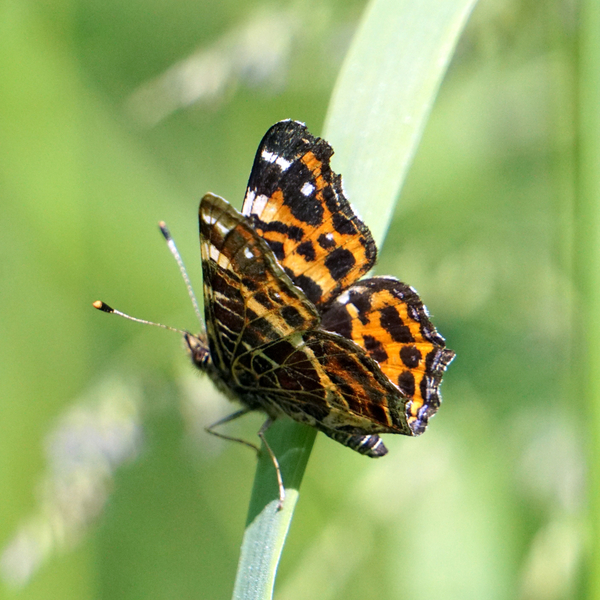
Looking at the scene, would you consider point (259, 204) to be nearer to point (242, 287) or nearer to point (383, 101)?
point (242, 287)

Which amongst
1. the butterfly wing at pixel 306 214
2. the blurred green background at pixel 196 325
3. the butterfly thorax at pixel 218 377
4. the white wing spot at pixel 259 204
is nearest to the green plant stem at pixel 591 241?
the blurred green background at pixel 196 325

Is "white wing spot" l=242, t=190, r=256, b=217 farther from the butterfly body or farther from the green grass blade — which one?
the green grass blade

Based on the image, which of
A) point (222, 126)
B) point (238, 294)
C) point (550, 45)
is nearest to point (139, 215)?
point (222, 126)

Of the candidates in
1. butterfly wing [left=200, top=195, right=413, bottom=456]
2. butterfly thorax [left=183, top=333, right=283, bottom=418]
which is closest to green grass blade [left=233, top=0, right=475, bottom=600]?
butterfly wing [left=200, top=195, right=413, bottom=456]

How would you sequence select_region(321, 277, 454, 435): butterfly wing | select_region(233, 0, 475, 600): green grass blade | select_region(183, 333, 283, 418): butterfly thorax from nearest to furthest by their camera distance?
select_region(233, 0, 475, 600): green grass blade
select_region(321, 277, 454, 435): butterfly wing
select_region(183, 333, 283, 418): butterfly thorax

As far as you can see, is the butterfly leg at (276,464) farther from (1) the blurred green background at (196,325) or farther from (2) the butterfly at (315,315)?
(1) the blurred green background at (196,325)

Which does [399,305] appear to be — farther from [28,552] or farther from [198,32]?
[198,32]

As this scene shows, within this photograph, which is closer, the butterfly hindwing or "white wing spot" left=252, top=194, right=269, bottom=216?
the butterfly hindwing

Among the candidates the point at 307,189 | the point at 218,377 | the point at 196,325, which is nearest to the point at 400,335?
the point at 307,189
